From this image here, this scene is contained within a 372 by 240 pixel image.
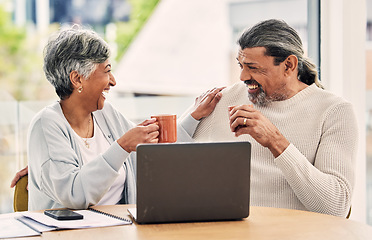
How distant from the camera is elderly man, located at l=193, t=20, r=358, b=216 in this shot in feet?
6.11

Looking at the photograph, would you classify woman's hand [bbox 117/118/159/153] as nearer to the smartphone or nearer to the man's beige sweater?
the smartphone

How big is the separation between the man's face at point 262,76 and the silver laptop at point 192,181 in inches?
29.4

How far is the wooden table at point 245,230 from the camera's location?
1.40 meters

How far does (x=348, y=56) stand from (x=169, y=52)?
130 centimetres

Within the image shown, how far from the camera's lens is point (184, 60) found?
3.76 m

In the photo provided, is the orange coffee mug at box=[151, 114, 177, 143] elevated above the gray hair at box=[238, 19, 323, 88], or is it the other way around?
the gray hair at box=[238, 19, 323, 88]

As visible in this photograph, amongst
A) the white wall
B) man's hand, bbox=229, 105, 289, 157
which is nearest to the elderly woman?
man's hand, bbox=229, 105, 289, 157

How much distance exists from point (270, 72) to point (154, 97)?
1.20 m

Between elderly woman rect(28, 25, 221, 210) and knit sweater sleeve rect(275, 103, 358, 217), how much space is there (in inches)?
19.2

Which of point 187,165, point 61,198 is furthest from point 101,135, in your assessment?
point 187,165

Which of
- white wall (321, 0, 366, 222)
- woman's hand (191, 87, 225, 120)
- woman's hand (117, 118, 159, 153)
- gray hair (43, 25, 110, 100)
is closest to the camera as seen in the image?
woman's hand (117, 118, 159, 153)

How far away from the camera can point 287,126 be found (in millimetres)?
2135

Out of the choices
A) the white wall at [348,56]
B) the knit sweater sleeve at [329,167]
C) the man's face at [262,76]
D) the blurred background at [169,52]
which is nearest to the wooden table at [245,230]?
the knit sweater sleeve at [329,167]

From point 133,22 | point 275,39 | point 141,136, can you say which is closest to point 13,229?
point 141,136
